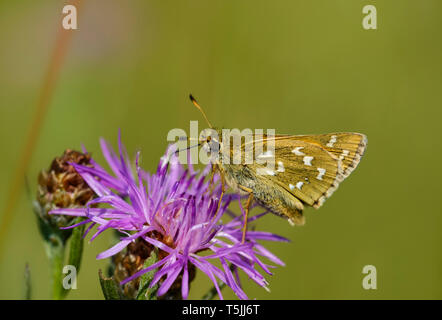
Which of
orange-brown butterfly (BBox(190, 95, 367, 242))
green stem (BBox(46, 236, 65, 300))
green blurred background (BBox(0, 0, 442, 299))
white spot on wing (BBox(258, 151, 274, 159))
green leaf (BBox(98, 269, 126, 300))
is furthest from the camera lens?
green blurred background (BBox(0, 0, 442, 299))

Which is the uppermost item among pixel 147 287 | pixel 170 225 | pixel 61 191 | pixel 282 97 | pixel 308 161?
pixel 282 97

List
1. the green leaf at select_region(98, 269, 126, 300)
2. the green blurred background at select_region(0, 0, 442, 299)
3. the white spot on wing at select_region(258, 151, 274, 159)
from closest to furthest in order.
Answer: the green leaf at select_region(98, 269, 126, 300) → the white spot on wing at select_region(258, 151, 274, 159) → the green blurred background at select_region(0, 0, 442, 299)

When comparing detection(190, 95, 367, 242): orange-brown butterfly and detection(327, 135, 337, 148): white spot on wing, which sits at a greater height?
detection(327, 135, 337, 148): white spot on wing

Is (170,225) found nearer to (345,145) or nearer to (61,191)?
(61,191)

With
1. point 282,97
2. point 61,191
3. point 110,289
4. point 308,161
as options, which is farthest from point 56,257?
point 282,97

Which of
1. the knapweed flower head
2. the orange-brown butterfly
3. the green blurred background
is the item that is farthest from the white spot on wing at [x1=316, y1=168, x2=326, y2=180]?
the green blurred background

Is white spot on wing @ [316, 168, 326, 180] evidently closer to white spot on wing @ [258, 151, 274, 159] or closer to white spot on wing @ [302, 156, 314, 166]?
white spot on wing @ [302, 156, 314, 166]

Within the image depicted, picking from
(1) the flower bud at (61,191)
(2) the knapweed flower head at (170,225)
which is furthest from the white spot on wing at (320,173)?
(1) the flower bud at (61,191)

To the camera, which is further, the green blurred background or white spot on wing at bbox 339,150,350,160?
the green blurred background
